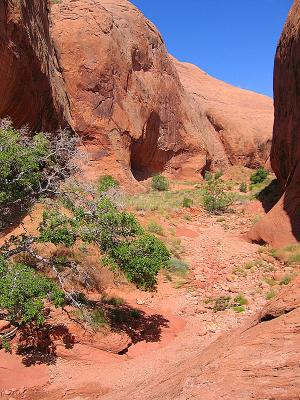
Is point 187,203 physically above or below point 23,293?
above

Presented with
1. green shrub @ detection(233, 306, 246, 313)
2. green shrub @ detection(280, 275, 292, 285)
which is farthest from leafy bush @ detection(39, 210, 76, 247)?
green shrub @ detection(280, 275, 292, 285)

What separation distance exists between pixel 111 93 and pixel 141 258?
703 inches

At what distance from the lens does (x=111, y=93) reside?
24.8m

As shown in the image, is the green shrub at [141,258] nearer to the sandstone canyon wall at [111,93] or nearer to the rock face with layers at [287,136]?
the sandstone canyon wall at [111,93]

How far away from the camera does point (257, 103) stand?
48062 millimetres

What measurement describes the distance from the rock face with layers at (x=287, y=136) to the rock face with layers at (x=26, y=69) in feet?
30.5

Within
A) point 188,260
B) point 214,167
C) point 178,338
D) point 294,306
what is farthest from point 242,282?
point 214,167

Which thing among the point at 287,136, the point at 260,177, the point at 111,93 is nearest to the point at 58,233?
the point at 287,136

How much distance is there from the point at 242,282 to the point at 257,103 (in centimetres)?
3915

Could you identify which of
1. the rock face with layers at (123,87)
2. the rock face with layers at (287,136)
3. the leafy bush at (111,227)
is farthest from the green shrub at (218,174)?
the leafy bush at (111,227)

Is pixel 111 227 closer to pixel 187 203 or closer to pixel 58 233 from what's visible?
pixel 58 233

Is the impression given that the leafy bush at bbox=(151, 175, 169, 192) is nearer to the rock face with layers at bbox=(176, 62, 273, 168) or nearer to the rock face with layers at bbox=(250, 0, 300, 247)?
the rock face with layers at bbox=(250, 0, 300, 247)

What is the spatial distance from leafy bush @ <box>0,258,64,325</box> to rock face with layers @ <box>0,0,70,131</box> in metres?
7.09

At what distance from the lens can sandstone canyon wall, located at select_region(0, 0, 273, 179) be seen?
1427 cm
